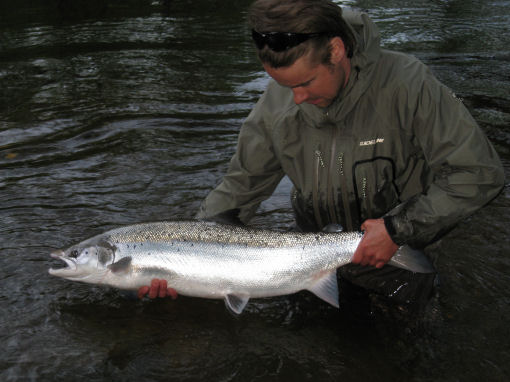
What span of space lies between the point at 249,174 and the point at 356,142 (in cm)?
79

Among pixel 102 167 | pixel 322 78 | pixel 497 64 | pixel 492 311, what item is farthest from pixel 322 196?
pixel 497 64

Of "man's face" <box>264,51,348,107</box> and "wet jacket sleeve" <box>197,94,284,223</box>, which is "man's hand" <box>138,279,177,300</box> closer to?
"wet jacket sleeve" <box>197,94,284,223</box>

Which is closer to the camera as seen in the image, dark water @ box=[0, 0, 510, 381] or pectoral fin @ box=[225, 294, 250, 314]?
pectoral fin @ box=[225, 294, 250, 314]

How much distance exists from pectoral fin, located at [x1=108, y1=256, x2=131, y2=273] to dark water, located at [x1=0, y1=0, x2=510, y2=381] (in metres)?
0.58

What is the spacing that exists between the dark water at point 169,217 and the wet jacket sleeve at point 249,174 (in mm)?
858

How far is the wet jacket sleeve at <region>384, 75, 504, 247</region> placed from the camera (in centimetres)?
309

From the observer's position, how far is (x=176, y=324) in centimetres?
408

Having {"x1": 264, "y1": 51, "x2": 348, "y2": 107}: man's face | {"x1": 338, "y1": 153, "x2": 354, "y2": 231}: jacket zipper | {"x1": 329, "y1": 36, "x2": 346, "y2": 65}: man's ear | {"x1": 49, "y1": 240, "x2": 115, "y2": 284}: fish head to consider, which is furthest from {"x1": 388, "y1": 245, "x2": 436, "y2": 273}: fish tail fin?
{"x1": 49, "y1": 240, "x2": 115, "y2": 284}: fish head

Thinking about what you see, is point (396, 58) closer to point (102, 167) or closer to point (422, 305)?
Answer: point (422, 305)

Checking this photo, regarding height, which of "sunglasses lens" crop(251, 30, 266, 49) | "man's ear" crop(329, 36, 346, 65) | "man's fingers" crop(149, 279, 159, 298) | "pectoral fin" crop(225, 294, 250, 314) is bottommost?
"pectoral fin" crop(225, 294, 250, 314)

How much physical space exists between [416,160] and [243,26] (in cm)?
1405

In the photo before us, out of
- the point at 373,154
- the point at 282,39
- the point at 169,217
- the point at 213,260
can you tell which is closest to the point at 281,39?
the point at 282,39

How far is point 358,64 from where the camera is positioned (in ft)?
10.7

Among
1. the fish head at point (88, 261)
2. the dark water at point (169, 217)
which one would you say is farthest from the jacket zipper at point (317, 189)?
the fish head at point (88, 261)
